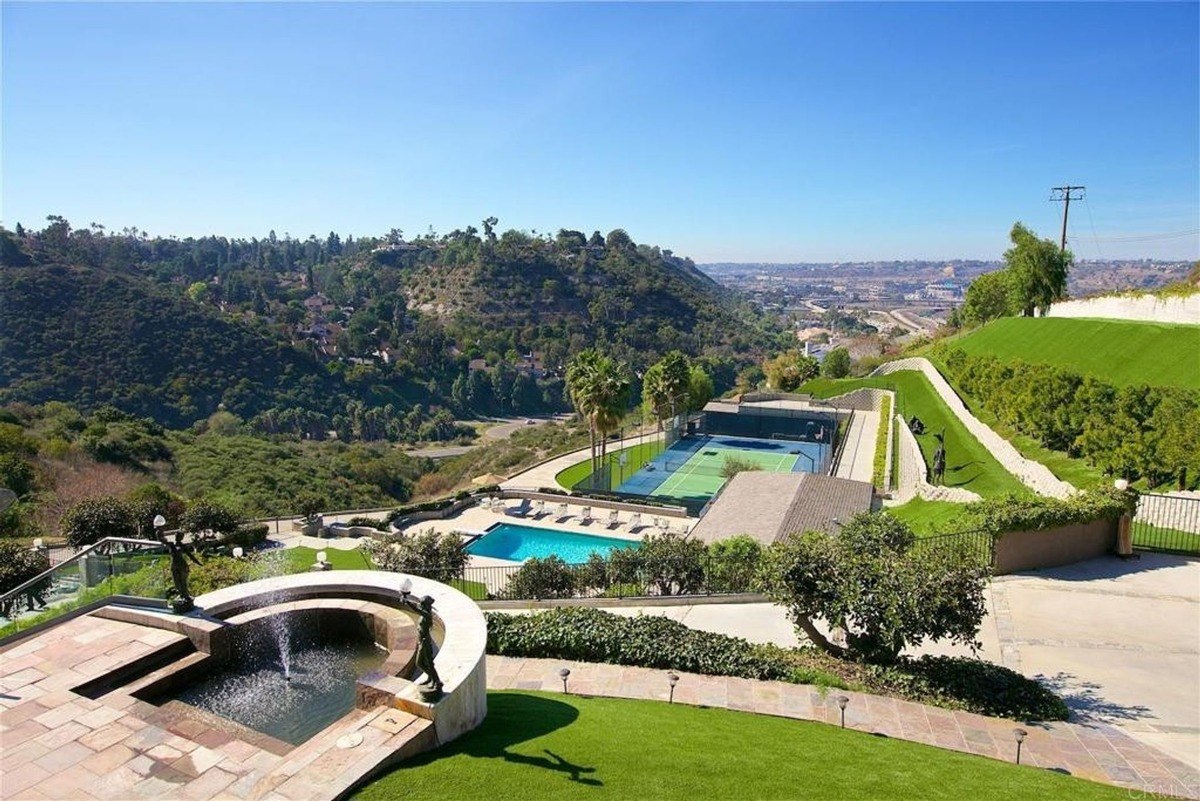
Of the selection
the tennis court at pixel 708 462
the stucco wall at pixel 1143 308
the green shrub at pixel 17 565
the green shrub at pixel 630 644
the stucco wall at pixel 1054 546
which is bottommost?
the tennis court at pixel 708 462

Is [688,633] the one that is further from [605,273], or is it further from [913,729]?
[605,273]

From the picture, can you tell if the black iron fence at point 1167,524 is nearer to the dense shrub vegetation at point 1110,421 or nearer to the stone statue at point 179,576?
the dense shrub vegetation at point 1110,421

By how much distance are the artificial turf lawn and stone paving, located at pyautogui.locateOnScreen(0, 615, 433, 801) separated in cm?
48

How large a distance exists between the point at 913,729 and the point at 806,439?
39.1m

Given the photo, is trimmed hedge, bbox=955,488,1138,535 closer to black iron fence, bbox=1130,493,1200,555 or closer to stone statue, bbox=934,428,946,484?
black iron fence, bbox=1130,493,1200,555

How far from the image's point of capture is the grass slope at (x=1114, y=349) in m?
23.4

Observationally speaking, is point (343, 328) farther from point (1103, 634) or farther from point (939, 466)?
point (1103, 634)

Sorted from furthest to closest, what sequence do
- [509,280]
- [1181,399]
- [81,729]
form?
[509,280] < [1181,399] < [81,729]

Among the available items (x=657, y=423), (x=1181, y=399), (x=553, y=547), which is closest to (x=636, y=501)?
(x=553, y=547)

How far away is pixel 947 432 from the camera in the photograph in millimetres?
33750

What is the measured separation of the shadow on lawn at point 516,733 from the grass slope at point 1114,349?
21873 mm

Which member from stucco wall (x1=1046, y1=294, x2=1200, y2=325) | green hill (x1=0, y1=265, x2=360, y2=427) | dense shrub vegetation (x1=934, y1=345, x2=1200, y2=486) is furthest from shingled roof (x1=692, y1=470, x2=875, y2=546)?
green hill (x1=0, y1=265, x2=360, y2=427)

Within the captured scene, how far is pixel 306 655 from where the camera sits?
36.5ft

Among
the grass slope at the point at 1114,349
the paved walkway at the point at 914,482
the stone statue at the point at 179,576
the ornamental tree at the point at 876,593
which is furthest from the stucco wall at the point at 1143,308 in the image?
the stone statue at the point at 179,576
